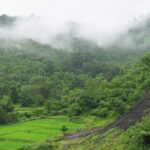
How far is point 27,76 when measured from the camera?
4788 inches

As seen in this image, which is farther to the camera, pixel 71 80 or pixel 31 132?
pixel 71 80

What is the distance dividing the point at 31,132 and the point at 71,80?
57.6m

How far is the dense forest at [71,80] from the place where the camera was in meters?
66.5

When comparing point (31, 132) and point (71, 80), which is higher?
point (71, 80)

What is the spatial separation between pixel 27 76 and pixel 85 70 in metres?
21.8

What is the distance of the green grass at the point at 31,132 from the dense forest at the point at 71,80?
4.30 m

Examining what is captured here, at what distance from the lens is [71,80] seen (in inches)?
4333

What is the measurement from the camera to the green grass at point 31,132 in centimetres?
4731

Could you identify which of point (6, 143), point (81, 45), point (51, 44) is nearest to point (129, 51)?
point (81, 45)

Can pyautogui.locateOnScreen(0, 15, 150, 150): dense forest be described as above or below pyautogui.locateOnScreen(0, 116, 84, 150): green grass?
above

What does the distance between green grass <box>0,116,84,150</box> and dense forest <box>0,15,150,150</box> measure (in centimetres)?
430

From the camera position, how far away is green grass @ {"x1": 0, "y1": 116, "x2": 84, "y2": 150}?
47.3 metres

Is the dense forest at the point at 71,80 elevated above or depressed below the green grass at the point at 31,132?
above

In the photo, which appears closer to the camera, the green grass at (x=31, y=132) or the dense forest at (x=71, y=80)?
the green grass at (x=31, y=132)
